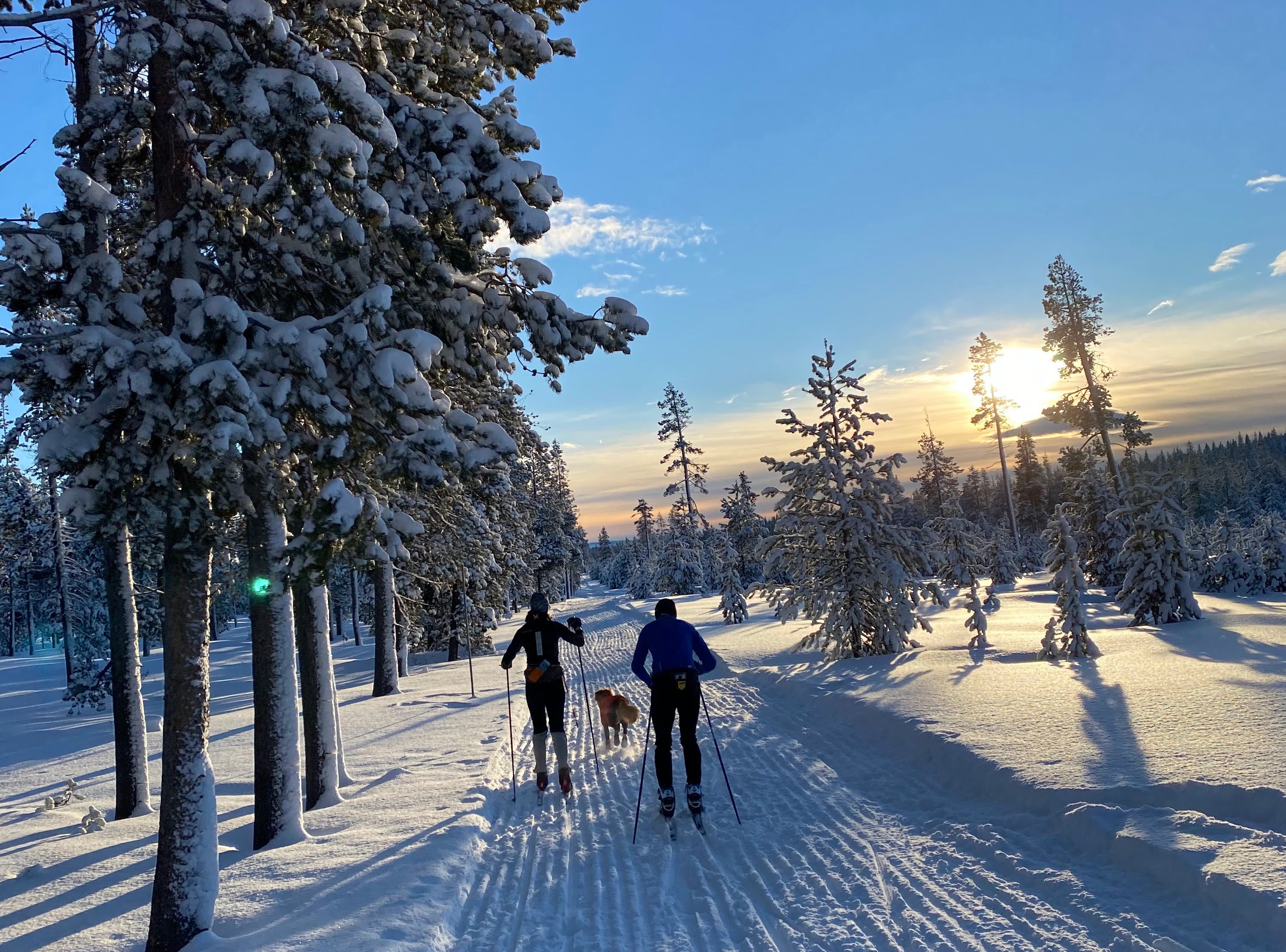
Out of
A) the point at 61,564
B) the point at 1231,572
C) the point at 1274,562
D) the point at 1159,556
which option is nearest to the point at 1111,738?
the point at 1159,556

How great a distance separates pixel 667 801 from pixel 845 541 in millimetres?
11387

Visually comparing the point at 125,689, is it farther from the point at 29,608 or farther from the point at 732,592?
the point at 29,608

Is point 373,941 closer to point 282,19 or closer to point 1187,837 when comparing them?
point 1187,837

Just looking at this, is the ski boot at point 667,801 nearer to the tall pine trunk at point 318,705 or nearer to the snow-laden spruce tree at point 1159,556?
the tall pine trunk at point 318,705

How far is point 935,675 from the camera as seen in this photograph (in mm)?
13281

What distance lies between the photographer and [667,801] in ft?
22.7

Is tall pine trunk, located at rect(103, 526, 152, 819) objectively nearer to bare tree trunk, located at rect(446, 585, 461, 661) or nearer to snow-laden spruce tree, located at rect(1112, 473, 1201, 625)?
bare tree trunk, located at rect(446, 585, 461, 661)

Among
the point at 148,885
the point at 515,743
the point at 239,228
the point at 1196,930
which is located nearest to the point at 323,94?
the point at 239,228

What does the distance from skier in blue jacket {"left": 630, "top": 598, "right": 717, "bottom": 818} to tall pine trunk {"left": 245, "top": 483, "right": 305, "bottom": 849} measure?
3.60 m

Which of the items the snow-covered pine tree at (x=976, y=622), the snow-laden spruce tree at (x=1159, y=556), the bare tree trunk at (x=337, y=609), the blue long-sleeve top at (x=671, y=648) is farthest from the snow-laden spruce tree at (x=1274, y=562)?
the bare tree trunk at (x=337, y=609)

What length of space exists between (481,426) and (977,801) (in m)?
6.03

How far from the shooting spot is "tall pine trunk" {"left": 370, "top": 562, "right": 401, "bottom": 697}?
18344 mm

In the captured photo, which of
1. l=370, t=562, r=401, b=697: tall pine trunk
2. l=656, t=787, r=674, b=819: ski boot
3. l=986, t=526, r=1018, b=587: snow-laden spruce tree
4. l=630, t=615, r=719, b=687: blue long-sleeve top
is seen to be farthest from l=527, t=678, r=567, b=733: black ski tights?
l=986, t=526, r=1018, b=587: snow-laden spruce tree

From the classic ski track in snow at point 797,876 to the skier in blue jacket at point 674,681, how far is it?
689mm
